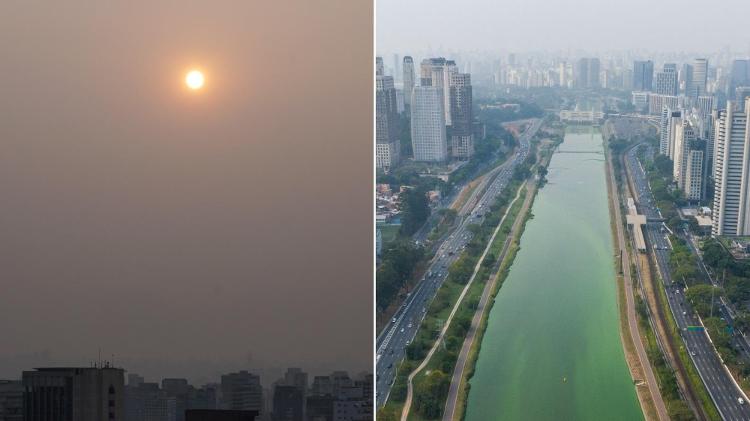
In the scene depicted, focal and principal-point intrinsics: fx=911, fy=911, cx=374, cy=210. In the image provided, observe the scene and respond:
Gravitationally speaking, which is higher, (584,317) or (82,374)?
(584,317)

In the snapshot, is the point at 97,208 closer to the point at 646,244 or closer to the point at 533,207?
the point at 533,207

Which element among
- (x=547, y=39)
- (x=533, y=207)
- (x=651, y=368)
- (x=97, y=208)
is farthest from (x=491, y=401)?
(x=97, y=208)

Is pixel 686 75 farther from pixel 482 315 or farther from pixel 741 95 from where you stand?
pixel 482 315

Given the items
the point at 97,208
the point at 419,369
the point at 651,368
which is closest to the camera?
the point at 651,368

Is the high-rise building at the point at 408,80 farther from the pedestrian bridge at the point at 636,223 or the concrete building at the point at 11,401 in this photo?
the concrete building at the point at 11,401

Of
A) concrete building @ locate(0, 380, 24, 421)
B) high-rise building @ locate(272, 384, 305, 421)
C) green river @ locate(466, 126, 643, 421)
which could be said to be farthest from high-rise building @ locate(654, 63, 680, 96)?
concrete building @ locate(0, 380, 24, 421)

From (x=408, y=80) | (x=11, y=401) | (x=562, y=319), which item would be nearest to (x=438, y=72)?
(x=408, y=80)

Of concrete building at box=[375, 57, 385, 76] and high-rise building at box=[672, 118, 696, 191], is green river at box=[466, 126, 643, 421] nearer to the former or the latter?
high-rise building at box=[672, 118, 696, 191]
